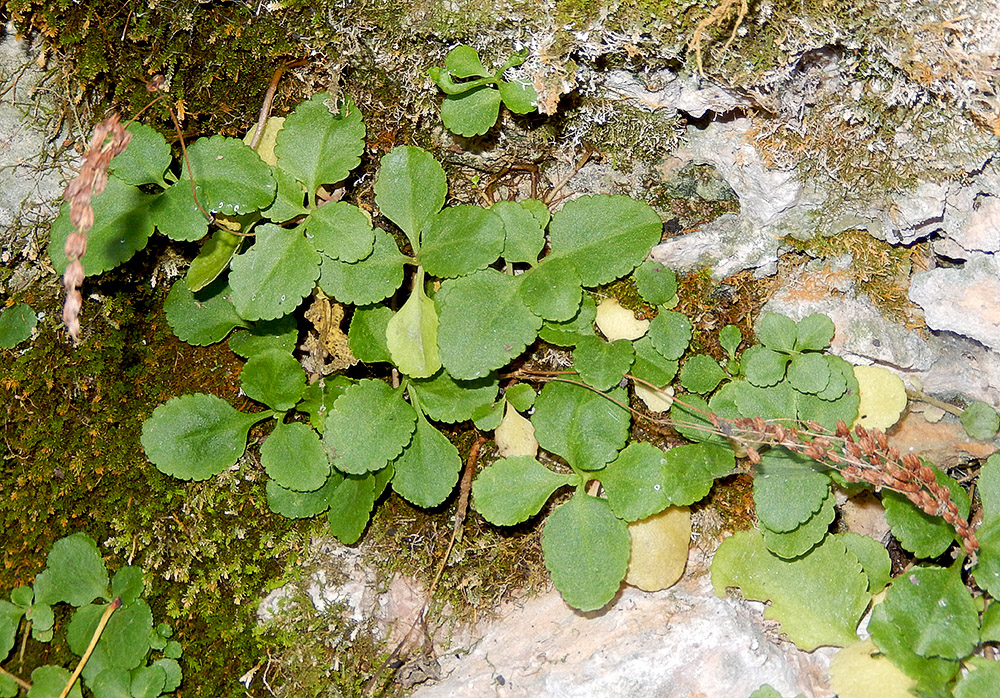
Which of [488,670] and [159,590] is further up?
[159,590]

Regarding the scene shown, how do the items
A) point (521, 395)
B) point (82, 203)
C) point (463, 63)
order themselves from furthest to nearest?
1. point (521, 395)
2. point (463, 63)
3. point (82, 203)

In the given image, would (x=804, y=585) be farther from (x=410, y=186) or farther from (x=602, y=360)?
(x=410, y=186)

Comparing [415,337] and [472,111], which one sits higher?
[472,111]

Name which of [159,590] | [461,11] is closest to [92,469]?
[159,590]

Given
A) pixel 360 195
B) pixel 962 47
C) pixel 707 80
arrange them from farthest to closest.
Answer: pixel 360 195
pixel 707 80
pixel 962 47

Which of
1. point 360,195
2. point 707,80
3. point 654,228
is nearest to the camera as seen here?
point 707,80

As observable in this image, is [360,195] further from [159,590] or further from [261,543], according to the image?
[159,590]

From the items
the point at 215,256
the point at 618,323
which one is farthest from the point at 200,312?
the point at 618,323
